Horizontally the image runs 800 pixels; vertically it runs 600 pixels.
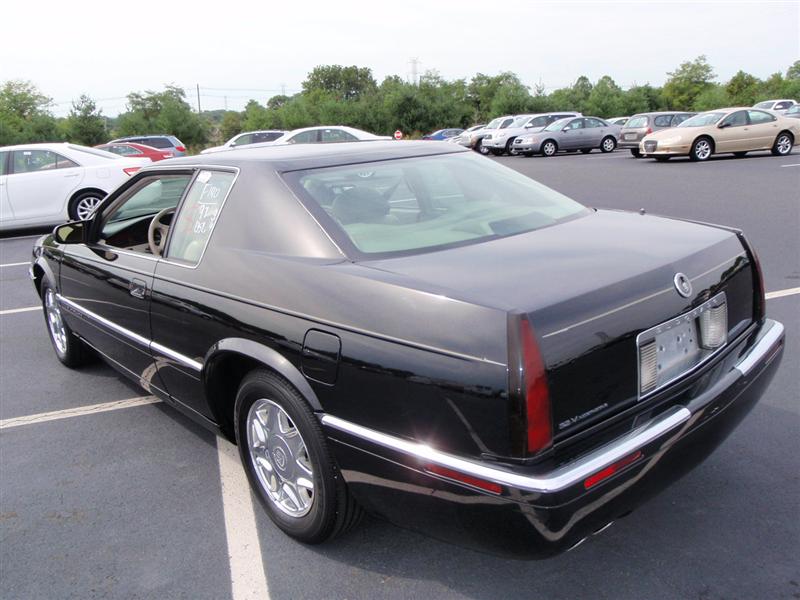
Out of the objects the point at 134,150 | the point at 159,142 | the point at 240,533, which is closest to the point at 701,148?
the point at 134,150

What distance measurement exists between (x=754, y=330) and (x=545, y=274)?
1211 millimetres

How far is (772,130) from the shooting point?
19.4 meters

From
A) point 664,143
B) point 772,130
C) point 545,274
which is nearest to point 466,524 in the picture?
point 545,274

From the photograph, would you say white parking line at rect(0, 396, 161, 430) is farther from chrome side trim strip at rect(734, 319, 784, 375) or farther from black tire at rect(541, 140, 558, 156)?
black tire at rect(541, 140, 558, 156)

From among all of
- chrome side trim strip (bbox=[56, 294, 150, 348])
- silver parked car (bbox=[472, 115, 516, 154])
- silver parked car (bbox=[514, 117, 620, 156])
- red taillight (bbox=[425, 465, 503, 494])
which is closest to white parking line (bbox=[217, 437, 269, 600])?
chrome side trim strip (bbox=[56, 294, 150, 348])

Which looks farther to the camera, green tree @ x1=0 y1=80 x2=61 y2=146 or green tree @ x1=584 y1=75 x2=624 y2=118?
green tree @ x1=584 y1=75 x2=624 y2=118

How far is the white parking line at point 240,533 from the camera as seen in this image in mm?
2561

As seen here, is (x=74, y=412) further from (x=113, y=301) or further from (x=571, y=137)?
(x=571, y=137)

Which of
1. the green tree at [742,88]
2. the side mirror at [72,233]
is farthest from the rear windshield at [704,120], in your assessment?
the green tree at [742,88]

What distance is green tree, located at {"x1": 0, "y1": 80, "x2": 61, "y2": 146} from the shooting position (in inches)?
1756

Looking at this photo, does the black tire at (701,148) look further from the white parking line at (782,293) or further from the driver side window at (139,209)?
the driver side window at (139,209)

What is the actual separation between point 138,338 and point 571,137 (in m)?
25.7

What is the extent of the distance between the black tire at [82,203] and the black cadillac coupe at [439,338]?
29.5ft

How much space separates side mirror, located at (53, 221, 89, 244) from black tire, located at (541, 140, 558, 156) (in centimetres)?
2391
